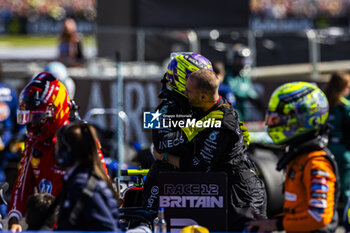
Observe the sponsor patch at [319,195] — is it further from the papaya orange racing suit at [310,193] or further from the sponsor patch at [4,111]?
the sponsor patch at [4,111]

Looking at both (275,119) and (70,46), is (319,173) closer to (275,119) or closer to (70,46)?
(275,119)

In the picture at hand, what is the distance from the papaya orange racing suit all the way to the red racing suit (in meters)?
1.58

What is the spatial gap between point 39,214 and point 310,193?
174 cm

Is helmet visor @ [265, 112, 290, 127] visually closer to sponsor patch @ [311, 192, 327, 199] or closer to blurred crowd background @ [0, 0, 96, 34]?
sponsor patch @ [311, 192, 327, 199]

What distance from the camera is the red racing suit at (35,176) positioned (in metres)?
5.26

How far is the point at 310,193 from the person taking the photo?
4.13m

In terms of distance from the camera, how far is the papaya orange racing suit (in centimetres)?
411

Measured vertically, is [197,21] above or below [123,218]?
above

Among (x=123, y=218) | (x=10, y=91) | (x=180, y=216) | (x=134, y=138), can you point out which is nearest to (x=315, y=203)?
(x=180, y=216)

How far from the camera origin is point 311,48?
52.6 ft

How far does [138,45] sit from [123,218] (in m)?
10.7

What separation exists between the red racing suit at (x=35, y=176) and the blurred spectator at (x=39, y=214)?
61 centimetres

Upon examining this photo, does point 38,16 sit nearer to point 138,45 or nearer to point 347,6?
point 347,6

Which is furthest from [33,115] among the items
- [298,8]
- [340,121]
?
[298,8]
